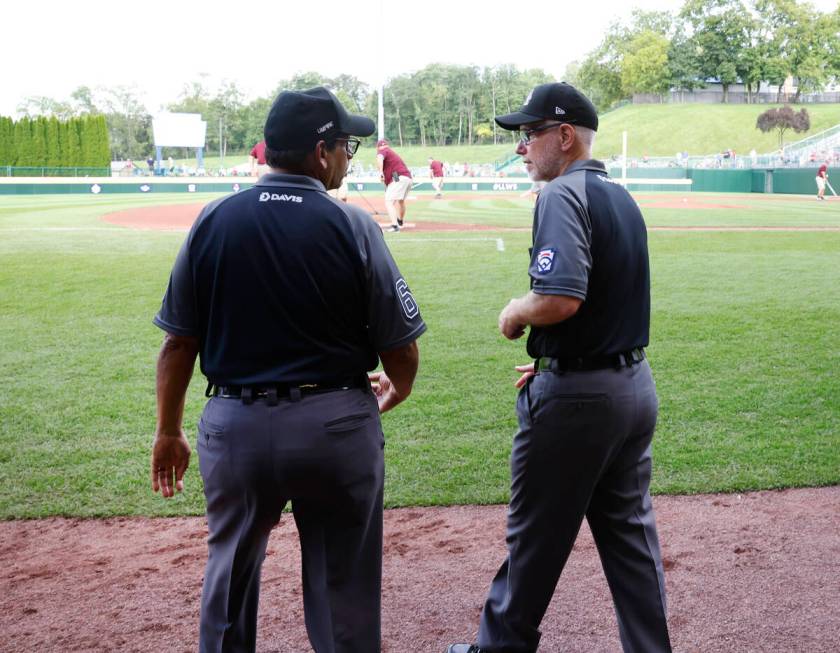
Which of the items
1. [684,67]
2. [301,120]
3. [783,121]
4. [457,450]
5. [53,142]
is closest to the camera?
[301,120]

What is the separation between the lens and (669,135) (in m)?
78.7

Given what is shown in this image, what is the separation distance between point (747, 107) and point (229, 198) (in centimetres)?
9288

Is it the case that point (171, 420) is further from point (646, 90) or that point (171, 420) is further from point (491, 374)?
point (646, 90)

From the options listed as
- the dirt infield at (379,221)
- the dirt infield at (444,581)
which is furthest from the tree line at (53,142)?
the dirt infield at (444,581)

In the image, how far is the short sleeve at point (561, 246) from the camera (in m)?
2.72

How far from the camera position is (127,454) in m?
5.96

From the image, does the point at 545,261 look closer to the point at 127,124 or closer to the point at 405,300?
the point at 405,300

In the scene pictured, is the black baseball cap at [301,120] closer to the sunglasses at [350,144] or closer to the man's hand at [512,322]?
the sunglasses at [350,144]

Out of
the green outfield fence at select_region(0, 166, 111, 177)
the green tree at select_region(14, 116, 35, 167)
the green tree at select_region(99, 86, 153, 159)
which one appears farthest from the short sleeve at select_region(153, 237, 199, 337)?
the green tree at select_region(99, 86, 153, 159)

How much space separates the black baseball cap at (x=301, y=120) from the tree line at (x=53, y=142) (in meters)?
58.2

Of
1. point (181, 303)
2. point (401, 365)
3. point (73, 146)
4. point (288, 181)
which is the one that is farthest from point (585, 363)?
point (73, 146)

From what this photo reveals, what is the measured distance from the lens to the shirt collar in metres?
2.55

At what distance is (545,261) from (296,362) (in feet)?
2.82

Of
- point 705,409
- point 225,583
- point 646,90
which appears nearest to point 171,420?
point 225,583
